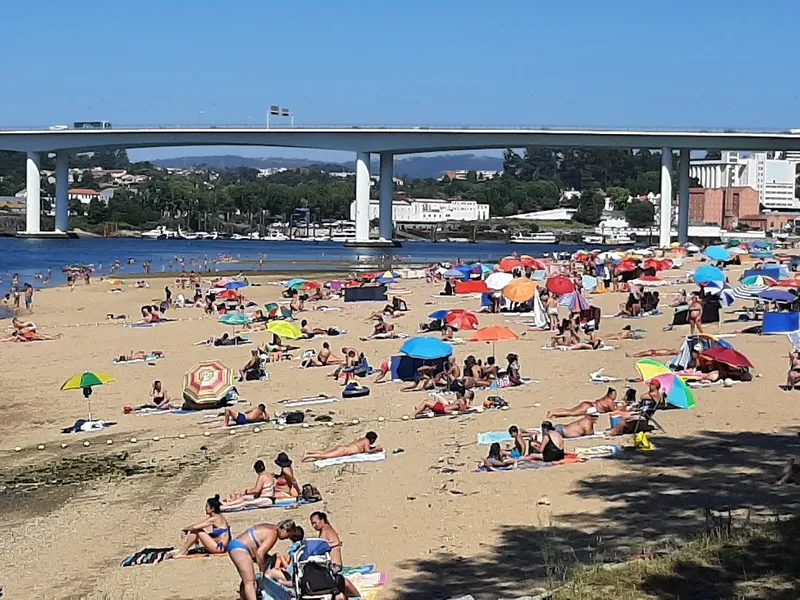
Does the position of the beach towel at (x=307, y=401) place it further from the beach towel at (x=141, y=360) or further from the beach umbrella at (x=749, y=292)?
the beach umbrella at (x=749, y=292)

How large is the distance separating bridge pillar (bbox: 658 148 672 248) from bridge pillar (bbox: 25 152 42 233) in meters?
53.7

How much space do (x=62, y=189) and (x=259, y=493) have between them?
101 meters

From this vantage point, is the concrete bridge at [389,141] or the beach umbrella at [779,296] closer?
the beach umbrella at [779,296]

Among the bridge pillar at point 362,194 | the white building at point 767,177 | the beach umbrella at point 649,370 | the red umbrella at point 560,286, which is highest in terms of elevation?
the white building at point 767,177

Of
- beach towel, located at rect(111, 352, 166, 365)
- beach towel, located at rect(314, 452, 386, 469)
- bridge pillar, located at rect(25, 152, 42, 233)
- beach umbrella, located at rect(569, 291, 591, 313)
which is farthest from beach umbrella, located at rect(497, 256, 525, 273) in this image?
bridge pillar, located at rect(25, 152, 42, 233)

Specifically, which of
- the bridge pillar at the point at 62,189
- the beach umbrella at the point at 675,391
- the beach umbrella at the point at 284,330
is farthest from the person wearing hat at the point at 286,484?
the bridge pillar at the point at 62,189

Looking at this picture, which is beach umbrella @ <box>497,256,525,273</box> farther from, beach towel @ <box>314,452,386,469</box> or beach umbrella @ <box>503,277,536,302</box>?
beach towel @ <box>314,452,386,469</box>

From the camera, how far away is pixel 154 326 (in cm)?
2970

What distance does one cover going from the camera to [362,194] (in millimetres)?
92000

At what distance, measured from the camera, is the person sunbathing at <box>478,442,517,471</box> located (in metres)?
11.5

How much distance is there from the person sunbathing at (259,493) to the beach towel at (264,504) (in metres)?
0.02

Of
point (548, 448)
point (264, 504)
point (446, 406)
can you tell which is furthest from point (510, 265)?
point (264, 504)

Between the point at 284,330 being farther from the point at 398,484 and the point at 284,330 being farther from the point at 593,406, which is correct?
the point at 398,484

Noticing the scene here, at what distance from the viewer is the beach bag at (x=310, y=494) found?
34.8 ft
